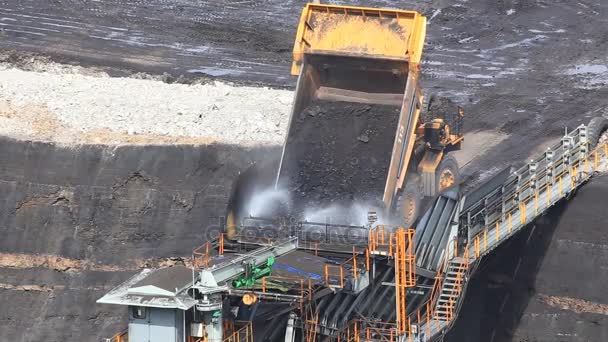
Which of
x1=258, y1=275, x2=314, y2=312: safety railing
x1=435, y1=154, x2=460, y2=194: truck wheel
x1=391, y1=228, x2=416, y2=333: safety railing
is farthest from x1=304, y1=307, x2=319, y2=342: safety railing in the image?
x1=435, y1=154, x2=460, y2=194: truck wheel

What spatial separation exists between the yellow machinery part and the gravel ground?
591cm

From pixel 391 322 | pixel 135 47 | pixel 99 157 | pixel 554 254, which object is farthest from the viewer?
pixel 135 47

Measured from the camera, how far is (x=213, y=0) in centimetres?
4338

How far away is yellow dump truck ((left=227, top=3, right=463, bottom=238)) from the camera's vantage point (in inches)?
946

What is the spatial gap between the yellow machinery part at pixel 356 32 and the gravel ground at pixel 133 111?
5.91 metres

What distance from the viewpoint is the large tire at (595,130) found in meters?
27.6

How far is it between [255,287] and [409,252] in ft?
11.3

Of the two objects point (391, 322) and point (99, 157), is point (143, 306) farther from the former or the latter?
point (99, 157)

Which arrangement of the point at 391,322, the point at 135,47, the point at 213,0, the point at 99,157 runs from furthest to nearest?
1. the point at 213,0
2. the point at 135,47
3. the point at 99,157
4. the point at 391,322

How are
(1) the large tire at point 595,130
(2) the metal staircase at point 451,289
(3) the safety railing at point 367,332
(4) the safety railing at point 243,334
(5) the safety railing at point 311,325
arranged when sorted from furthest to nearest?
(1) the large tire at point 595,130, (2) the metal staircase at point 451,289, (3) the safety railing at point 367,332, (5) the safety railing at point 311,325, (4) the safety railing at point 243,334

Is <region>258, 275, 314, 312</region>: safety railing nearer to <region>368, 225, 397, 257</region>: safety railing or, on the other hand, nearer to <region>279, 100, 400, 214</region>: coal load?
<region>368, 225, 397, 257</region>: safety railing

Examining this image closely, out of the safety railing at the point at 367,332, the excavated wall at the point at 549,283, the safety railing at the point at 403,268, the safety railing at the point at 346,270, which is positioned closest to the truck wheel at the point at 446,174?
the safety railing at the point at 403,268

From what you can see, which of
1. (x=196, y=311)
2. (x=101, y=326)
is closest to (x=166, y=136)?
(x=101, y=326)

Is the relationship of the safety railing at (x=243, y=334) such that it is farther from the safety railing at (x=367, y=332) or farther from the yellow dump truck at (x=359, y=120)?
the yellow dump truck at (x=359, y=120)
